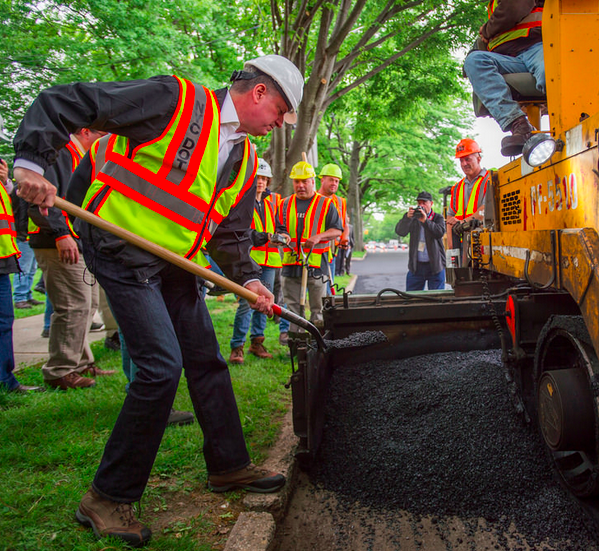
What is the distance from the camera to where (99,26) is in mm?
10945

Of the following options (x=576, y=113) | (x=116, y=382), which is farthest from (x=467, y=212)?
(x=116, y=382)

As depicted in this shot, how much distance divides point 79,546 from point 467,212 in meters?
5.22

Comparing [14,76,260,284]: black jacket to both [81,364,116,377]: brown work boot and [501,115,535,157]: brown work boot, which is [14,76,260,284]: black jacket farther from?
[81,364,116,377]: brown work boot

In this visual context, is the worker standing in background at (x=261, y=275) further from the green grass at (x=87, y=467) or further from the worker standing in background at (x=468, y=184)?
the worker standing in background at (x=468, y=184)

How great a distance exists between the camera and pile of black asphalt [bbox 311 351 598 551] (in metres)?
A: 2.67

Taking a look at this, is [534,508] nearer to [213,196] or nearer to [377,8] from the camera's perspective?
[213,196]

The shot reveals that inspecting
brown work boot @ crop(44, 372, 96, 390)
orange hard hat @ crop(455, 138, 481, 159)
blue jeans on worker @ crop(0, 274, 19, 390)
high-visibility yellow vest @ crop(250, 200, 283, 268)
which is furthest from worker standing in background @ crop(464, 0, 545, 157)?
blue jeans on worker @ crop(0, 274, 19, 390)

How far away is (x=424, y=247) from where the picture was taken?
7844mm

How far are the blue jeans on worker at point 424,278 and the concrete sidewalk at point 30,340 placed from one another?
447cm

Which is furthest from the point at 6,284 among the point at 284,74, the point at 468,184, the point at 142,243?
the point at 468,184

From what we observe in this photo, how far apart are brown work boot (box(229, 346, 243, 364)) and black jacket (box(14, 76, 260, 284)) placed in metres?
3.23

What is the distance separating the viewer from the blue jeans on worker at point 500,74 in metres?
3.22

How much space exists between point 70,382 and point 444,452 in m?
3.15

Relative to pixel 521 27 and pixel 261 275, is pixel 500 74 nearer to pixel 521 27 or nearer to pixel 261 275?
pixel 521 27
